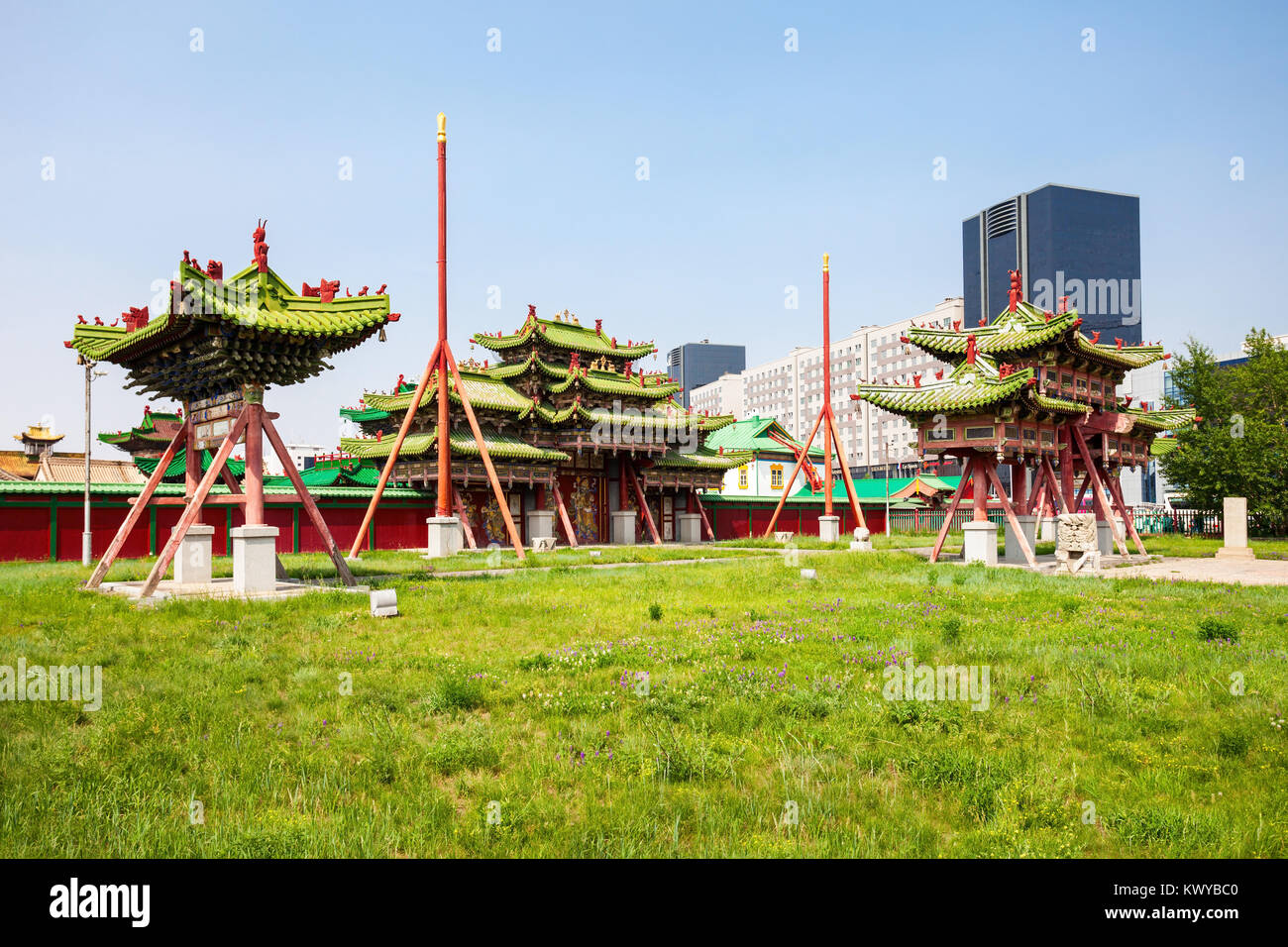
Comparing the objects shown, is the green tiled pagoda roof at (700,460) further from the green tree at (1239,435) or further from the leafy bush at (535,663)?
the leafy bush at (535,663)

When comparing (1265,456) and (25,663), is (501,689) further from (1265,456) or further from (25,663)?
(1265,456)

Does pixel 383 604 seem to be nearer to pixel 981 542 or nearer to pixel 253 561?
pixel 253 561

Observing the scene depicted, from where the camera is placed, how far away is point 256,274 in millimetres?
15375

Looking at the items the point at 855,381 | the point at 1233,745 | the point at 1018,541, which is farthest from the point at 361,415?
the point at 855,381

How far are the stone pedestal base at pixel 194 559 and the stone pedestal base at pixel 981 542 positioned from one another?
19.5 meters

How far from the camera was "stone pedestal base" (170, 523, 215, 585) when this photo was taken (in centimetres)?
1594

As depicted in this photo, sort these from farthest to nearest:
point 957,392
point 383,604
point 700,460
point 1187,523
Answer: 1. point 1187,523
2. point 700,460
3. point 957,392
4. point 383,604

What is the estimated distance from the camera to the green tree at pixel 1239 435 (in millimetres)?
40188

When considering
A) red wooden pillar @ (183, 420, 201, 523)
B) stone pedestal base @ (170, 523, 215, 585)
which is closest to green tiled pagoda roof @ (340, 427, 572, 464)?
red wooden pillar @ (183, 420, 201, 523)

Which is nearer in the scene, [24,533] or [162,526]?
[24,533]

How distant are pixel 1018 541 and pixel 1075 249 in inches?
6345

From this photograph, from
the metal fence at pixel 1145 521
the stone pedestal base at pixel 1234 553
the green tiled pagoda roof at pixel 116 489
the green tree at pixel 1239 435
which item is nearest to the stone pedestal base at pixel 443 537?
the green tiled pagoda roof at pixel 116 489

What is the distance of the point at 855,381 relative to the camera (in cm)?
11325
